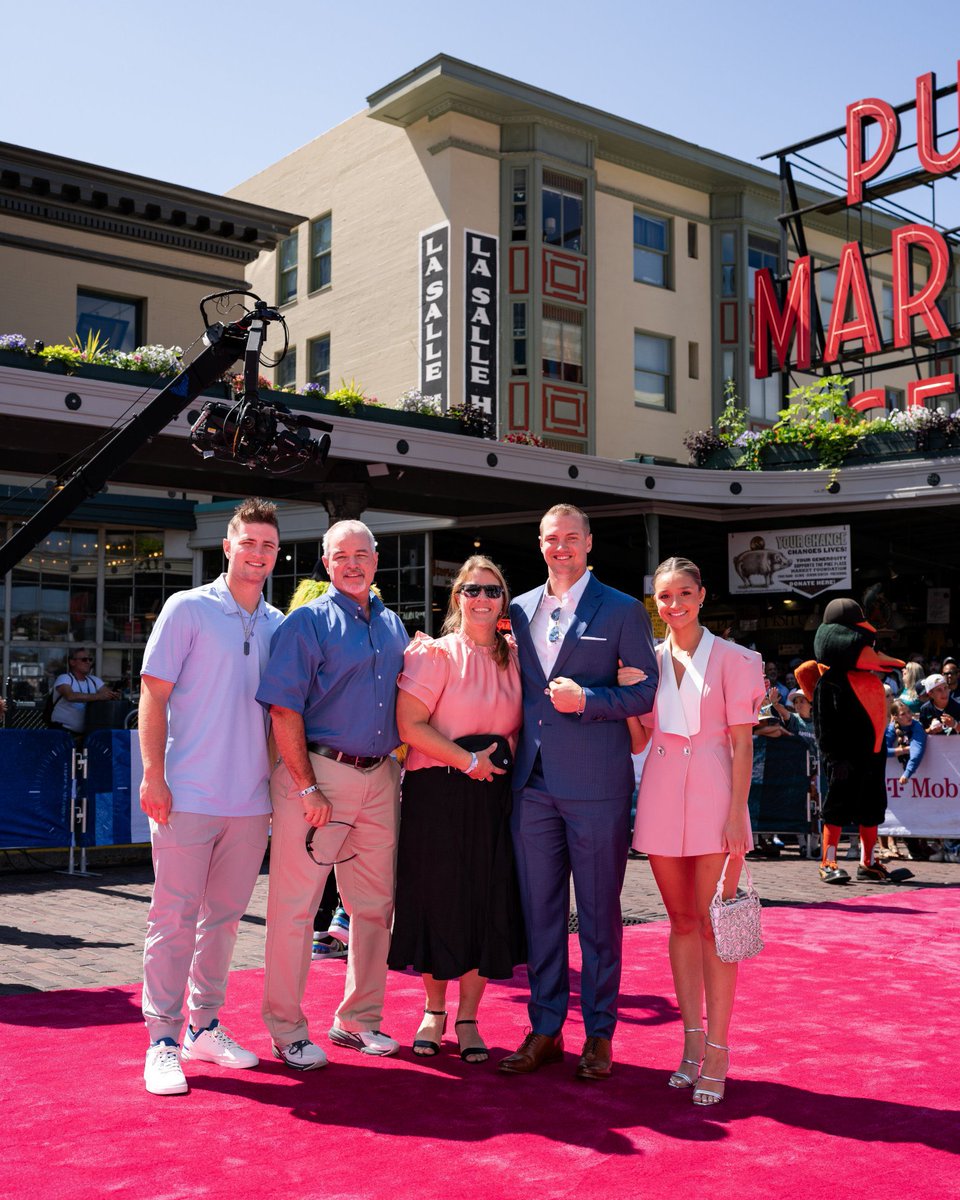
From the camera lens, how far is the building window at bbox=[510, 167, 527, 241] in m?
28.5

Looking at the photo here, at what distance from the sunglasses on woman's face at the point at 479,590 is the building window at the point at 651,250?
27.2 meters

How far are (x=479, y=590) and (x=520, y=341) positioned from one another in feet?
78.4

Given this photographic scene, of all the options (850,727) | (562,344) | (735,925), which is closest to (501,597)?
(735,925)

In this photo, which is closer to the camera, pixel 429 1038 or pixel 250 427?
pixel 429 1038

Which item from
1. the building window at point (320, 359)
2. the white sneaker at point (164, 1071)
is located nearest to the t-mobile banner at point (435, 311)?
the building window at point (320, 359)

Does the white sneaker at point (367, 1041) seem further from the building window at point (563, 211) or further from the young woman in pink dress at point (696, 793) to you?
the building window at point (563, 211)

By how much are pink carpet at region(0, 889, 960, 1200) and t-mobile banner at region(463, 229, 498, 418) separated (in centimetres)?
2153

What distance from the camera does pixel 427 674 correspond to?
5.04m

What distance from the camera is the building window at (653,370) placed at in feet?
101

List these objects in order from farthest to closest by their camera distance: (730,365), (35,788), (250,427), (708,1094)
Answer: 1. (730,365)
2. (35,788)
3. (250,427)
4. (708,1094)

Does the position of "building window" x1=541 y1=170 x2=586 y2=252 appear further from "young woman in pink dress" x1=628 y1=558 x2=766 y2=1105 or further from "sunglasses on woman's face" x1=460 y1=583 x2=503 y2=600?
"young woman in pink dress" x1=628 y1=558 x2=766 y2=1105

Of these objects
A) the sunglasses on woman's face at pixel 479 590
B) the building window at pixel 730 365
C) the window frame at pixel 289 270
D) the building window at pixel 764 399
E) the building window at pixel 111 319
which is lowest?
the sunglasses on woman's face at pixel 479 590

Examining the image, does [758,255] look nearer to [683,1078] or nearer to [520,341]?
[520,341]

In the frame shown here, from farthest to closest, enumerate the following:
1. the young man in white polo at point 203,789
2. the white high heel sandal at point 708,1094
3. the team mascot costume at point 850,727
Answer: the team mascot costume at point 850,727 → the young man in white polo at point 203,789 → the white high heel sandal at point 708,1094
